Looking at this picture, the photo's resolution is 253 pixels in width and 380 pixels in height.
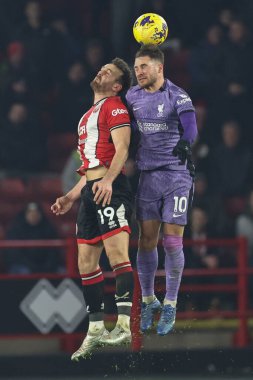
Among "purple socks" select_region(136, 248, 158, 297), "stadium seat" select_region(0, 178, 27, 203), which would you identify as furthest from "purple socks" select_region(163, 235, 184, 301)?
"stadium seat" select_region(0, 178, 27, 203)

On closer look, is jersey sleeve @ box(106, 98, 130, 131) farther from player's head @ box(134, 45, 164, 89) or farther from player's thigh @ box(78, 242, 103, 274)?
player's thigh @ box(78, 242, 103, 274)

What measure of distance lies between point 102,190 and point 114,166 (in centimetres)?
19

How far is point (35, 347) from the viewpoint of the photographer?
16172 mm

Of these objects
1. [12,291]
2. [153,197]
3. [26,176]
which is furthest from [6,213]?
[153,197]

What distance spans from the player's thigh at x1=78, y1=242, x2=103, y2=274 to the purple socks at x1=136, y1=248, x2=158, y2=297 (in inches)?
14.7

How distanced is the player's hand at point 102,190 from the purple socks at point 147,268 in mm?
716

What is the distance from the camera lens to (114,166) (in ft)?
36.4

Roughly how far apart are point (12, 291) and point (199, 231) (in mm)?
2069

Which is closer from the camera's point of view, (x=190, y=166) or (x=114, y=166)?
(x=114, y=166)

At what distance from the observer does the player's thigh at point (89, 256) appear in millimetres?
11430

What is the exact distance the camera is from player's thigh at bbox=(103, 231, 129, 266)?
11.2m

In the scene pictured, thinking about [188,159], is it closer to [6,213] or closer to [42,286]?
[42,286]

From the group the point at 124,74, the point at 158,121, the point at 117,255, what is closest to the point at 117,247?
the point at 117,255

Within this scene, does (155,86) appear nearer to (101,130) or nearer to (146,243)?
(101,130)
